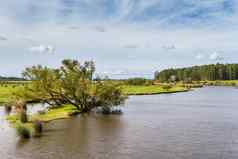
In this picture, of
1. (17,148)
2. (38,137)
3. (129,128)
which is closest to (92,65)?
(129,128)

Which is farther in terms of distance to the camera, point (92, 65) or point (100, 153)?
point (92, 65)

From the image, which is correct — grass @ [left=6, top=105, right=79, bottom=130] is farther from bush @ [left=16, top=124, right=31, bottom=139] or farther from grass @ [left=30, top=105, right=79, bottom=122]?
bush @ [left=16, top=124, right=31, bottom=139]

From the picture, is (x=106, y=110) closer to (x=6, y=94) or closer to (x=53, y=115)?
(x=53, y=115)

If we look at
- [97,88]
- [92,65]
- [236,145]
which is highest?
[92,65]

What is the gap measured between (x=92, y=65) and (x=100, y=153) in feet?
91.5

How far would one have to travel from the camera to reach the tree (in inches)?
2030

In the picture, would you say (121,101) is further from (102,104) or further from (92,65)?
(92,65)

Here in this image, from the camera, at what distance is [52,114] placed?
48.8 metres

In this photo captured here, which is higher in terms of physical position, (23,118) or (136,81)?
(136,81)

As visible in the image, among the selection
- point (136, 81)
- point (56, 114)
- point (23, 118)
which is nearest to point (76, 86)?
point (56, 114)

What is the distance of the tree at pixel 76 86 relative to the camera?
5156 centimetres

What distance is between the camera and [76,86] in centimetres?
5138

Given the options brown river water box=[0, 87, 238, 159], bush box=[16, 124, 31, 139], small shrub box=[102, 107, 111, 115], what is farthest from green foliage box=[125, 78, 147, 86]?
bush box=[16, 124, 31, 139]

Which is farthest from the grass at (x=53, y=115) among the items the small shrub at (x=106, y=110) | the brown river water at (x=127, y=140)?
the small shrub at (x=106, y=110)
